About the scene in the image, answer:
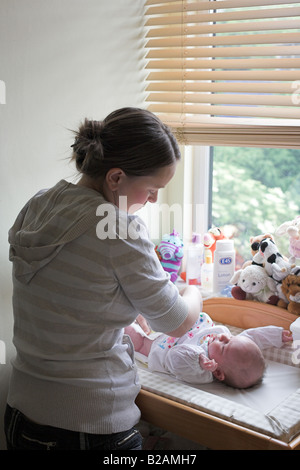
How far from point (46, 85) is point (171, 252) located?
80cm

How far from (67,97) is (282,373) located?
1072mm

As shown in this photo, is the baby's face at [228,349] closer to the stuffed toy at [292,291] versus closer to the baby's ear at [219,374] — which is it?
the baby's ear at [219,374]

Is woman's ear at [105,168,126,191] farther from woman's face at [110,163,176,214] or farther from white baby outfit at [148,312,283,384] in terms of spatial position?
white baby outfit at [148,312,283,384]

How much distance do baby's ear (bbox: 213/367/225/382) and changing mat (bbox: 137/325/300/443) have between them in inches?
1.1

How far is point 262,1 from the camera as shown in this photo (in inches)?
68.8

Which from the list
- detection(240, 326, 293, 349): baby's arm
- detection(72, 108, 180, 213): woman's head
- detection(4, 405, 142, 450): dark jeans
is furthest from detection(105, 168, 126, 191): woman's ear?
detection(240, 326, 293, 349): baby's arm

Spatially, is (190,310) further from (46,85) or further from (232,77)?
(232,77)

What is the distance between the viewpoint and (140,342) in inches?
67.5

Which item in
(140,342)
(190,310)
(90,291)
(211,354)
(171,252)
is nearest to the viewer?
(90,291)

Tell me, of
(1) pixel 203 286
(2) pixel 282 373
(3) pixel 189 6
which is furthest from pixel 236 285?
(3) pixel 189 6

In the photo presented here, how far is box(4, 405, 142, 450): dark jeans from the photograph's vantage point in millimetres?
1181

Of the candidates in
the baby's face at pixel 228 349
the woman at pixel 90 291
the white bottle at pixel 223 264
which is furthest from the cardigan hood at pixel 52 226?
the white bottle at pixel 223 264

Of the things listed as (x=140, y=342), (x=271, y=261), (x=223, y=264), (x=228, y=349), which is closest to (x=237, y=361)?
(x=228, y=349)
